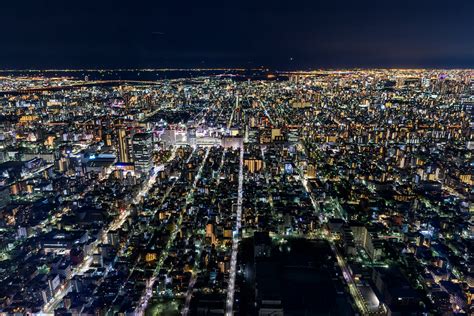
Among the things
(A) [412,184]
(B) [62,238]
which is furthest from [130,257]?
(A) [412,184]

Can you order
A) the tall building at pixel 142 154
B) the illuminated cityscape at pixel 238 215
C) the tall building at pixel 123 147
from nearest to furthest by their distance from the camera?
the illuminated cityscape at pixel 238 215
the tall building at pixel 142 154
the tall building at pixel 123 147

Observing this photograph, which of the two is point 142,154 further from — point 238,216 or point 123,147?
point 238,216

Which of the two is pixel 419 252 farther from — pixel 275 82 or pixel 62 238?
pixel 275 82

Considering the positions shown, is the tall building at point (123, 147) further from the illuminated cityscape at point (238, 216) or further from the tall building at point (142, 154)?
the tall building at point (142, 154)

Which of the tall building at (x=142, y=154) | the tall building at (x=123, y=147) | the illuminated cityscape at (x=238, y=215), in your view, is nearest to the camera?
the illuminated cityscape at (x=238, y=215)

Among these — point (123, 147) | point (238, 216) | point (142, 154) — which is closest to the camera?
point (238, 216)

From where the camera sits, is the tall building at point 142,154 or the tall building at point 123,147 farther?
the tall building at point 123,147

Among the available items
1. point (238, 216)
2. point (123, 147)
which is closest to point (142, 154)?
point (123, 147)
